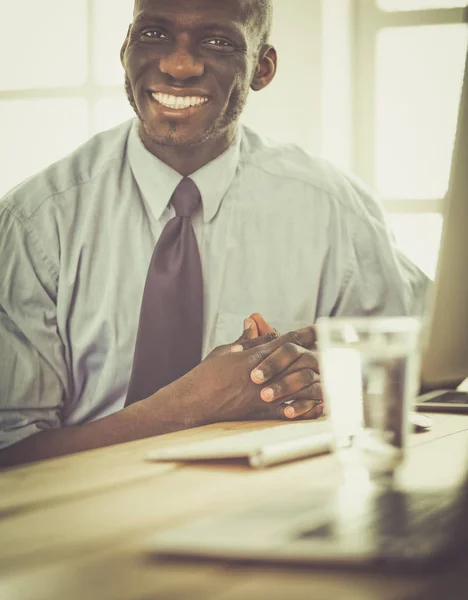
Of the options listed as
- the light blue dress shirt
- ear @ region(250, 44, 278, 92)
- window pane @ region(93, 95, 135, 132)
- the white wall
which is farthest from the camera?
window pane @ region(93, 95, 135, 132)

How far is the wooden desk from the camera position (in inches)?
16.1

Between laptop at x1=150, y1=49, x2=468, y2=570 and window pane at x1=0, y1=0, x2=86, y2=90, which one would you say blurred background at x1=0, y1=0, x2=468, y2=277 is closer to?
window pane at x1=0, y1=0, x2=86, y2=90

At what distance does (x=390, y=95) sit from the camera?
2777 mm

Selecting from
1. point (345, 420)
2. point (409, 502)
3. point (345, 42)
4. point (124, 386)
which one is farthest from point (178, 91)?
point (409, 502)

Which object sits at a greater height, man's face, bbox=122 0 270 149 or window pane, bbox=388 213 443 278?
man's face, bbox=122 0 270 149

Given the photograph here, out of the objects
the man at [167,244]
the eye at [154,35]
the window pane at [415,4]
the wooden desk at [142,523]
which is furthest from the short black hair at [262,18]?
the wooden desk at [142,523]

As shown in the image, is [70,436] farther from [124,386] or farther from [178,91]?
[178,91]

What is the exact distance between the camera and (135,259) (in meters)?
1.75

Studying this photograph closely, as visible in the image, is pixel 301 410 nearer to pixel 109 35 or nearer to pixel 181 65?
pixel 181 65

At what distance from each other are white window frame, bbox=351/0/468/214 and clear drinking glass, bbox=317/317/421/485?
206cm

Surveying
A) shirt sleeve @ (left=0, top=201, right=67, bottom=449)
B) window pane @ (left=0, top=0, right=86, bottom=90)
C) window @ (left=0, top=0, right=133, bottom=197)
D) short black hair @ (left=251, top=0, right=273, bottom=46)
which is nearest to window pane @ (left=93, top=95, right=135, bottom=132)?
window @ (left=0, top=0, right=133, bottom=197)

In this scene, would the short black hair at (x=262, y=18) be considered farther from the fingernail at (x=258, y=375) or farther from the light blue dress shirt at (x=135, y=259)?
the fingernail at (x=258, y=375)

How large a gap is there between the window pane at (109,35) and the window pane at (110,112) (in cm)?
7

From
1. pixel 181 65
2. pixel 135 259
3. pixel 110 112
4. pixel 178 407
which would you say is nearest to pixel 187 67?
pixel 181 65
